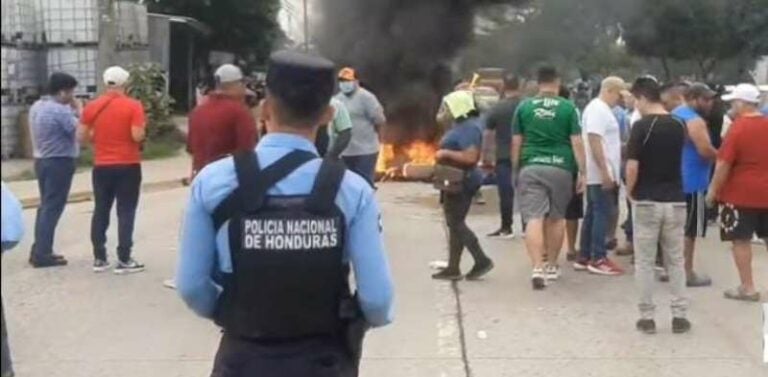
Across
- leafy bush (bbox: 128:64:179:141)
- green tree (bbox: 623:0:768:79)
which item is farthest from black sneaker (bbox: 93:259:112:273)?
green tree (bbox: 623:0:768:79)

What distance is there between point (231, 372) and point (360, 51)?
2147cm

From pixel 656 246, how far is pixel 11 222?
4941 mm

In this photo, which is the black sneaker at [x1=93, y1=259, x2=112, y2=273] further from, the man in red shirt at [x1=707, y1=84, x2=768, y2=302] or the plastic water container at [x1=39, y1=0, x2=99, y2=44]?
the plastic water container at [x1=39, y1=0, x2=99, y2=44]

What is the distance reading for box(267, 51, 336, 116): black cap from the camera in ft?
10.5

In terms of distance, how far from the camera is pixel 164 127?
26.2m

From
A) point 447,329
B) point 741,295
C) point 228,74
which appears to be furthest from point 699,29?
point 447,329

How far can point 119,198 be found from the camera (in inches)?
377

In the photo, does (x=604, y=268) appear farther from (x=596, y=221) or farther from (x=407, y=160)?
(x=407, y=160)

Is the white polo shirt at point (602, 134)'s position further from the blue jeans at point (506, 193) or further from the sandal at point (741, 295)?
the blue jeans at point (506, 193)

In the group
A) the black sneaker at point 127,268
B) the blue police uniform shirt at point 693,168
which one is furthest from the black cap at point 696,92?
the black sneaker at point 127,268

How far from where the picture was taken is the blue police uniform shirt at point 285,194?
10.5 feet

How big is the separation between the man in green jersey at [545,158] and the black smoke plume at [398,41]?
48.3 ft

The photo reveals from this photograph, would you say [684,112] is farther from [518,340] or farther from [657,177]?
[518,340]

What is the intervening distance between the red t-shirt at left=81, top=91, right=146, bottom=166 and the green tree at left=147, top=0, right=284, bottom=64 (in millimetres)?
30357
